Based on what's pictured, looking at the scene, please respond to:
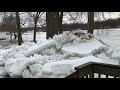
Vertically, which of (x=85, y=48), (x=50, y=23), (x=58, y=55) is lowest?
(x=58, y=55)

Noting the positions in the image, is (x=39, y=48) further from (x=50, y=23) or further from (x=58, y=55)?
(x=50, y=23)

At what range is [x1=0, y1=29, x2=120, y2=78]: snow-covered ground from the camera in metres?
2.98

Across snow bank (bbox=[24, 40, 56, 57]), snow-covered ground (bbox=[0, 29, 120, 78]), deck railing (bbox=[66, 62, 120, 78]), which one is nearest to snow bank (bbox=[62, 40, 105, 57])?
snow-covered ground (bbox=[0, 29, 120, 78])

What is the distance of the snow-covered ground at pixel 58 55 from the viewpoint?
117 inches

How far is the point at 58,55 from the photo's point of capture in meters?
3.84

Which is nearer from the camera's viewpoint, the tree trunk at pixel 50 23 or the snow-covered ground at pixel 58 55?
the snow-covered ground at pixel 58 55

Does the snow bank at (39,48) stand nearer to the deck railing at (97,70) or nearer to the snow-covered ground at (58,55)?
the snow-covered ground at (58,55)

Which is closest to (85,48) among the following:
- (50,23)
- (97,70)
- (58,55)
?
(58,55)

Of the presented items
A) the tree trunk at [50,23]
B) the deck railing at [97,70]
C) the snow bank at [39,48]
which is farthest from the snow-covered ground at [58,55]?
the tree trunk at [50,23]

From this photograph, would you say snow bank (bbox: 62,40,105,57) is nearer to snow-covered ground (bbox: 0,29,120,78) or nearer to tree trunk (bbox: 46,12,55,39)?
snow-covered ground (bbox: 0,29,120,78)
